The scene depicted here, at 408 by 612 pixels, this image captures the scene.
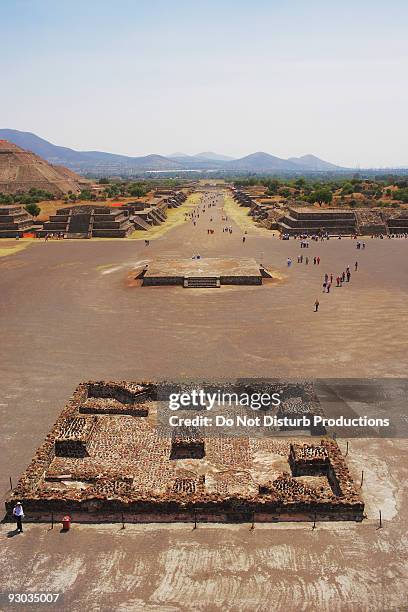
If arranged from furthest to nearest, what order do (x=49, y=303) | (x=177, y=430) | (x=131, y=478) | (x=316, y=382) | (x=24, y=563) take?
1. (x=49, y=303)
2. (x=316, y=382)
3. (x=177, y=430)
4. (x=131, y=478)
5. (x=24, y=563)

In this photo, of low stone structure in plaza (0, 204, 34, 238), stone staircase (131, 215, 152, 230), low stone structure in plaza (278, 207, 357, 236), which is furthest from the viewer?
stone staircase (131, 215, 152, 230)

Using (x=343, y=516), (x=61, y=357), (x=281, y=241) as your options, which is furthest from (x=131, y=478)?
(x=281, y=241)

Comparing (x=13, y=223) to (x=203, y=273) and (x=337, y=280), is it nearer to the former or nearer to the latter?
(x=203, y=273)

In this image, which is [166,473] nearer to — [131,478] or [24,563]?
[131,478]

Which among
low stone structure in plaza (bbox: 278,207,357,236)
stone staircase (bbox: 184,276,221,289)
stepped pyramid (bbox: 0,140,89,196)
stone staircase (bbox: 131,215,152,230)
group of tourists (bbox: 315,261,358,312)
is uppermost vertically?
stepped pyramid (bbox: 0,140,89,196)

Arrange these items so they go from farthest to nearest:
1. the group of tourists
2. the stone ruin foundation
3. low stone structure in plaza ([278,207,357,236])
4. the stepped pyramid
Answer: the stepped pyramid
low stone structure in plaza ([278,207,357,236])
the group of tourists
the stone ruin foundation

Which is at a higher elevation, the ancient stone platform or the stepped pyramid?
the stepped pyramid

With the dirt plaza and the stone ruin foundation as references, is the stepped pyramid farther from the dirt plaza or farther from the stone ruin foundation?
the stone ruin foundation

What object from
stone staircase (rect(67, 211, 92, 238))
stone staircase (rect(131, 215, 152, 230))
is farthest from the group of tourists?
stone staircase (rect(131, 215, 152, 230))
